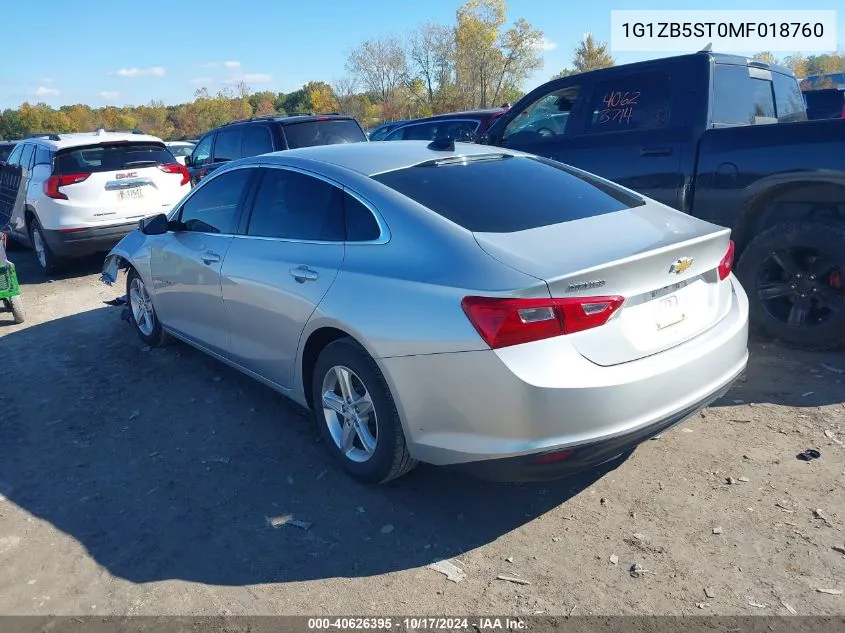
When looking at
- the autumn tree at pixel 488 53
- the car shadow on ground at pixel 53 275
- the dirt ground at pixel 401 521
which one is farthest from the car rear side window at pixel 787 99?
the autumn tree at pixel 488 53

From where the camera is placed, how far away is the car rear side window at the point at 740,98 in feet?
18.1

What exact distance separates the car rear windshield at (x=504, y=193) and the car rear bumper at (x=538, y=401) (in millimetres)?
742

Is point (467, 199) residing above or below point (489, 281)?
above

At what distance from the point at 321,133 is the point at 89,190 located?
3.33 m

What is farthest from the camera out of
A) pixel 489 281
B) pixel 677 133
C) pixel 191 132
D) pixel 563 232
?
pixel 191 132

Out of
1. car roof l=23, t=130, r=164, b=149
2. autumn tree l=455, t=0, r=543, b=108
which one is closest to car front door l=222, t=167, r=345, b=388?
car roof l=23, t=130, r=164, b=149

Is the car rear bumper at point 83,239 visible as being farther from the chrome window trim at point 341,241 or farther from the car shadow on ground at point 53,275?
the chrome window trim at point 341,241

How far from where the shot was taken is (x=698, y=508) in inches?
129

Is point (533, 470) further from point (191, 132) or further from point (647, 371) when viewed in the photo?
point (191, 132)

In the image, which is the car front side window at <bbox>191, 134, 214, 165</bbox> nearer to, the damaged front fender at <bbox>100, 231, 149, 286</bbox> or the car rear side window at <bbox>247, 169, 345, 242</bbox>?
the damaged front fender at <bbox>100, 231, 149, 286</bbox>

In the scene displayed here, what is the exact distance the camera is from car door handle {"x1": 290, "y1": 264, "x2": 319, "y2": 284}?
12.0 ft

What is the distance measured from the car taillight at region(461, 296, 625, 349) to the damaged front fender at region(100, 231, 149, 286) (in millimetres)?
3869

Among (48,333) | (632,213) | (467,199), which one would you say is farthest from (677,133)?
(48,333)

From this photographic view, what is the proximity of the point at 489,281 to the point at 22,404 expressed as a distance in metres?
3.99
